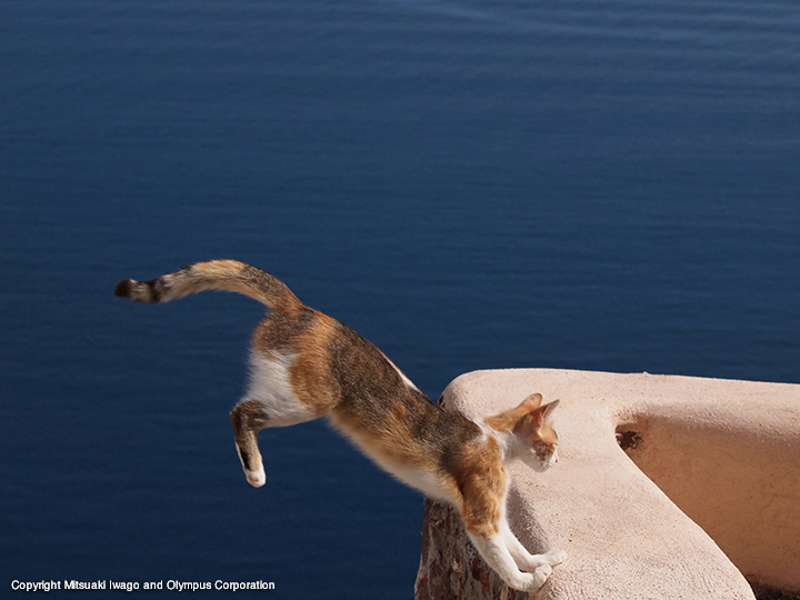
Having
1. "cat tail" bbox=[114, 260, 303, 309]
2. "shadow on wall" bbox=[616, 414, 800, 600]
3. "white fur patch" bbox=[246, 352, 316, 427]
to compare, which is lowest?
"shadow on wall" bbox=[616, 414, 800, 600]

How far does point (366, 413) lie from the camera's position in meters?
1.99

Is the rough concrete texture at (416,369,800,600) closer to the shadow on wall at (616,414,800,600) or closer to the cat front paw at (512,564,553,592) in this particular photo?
the shadow on wall at (616,414,800,600)

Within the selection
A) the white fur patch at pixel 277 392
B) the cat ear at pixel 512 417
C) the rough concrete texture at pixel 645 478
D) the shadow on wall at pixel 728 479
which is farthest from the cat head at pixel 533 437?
the shadow on wall at pixel 728 479

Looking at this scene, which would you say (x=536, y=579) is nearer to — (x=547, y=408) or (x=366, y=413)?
(x=547, y=408)

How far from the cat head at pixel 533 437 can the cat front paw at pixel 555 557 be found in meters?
0.20

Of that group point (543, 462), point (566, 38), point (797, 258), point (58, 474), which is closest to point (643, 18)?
point (566, 38)

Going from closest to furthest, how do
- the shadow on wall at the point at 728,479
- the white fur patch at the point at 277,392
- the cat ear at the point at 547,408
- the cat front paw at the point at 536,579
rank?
the white fur patch at the point at 277,392
the cat front paw at the point at 536,579
the cat ear at the point at 547,408
the shadow on wall at the point at 728,479

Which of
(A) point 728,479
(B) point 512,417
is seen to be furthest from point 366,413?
(A) point 728,479

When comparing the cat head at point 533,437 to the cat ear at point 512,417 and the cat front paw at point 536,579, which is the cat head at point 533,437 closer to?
the cat ear at point 512,417

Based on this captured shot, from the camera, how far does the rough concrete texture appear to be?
2223 millimetres

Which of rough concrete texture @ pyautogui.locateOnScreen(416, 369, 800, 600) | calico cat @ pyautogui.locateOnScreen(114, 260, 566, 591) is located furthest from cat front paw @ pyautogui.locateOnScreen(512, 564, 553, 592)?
rough concrete texture @ pyautogui.locateOnScreen(416, 369, 800, 600)

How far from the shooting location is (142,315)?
18.6 feet

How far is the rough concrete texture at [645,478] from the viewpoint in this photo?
7.29 ft

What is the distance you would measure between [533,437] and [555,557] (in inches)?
10.0
